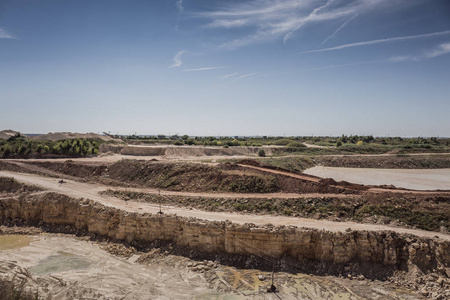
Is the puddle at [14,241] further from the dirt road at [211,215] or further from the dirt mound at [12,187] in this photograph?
the dirt mound at [12,187]

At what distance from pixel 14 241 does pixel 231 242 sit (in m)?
18.1

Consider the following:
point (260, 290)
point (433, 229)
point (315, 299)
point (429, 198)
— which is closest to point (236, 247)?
point (260, 290)

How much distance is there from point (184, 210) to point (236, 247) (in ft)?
23.9

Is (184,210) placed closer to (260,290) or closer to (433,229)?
(260,290)

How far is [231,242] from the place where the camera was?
A: 17.1m

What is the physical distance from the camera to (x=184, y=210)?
892 inches

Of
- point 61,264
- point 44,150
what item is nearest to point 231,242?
point 61,264

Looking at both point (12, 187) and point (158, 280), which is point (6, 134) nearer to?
point (12, 187)

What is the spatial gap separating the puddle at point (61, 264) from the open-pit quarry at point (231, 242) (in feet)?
0.26

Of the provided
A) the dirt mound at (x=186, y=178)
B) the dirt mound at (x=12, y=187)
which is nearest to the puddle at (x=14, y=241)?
the dirt mound at (x=12, y=187)

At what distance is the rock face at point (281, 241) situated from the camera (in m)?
14.9

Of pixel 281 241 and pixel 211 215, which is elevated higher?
pixel 211 215

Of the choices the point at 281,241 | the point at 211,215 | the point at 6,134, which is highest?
the point at 6,134

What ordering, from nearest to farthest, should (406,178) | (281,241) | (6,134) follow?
(281,241) < (406,178) < (6,134)
